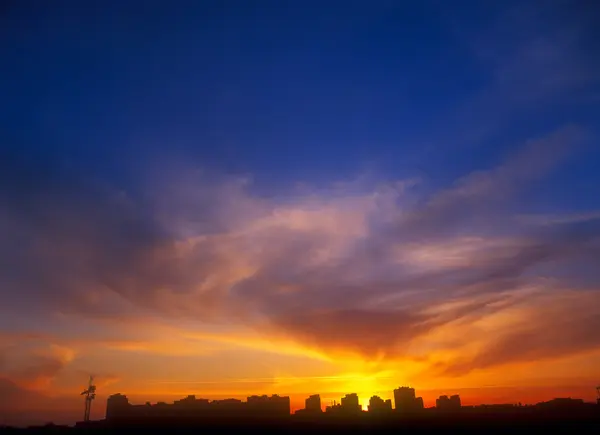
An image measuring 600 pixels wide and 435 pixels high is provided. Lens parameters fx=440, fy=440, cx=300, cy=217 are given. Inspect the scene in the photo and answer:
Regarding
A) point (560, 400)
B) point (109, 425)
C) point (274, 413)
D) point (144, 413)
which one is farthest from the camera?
point (144, 413)

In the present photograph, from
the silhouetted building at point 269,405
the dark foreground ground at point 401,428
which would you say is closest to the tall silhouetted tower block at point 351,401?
the silhouetted building at point 269,405

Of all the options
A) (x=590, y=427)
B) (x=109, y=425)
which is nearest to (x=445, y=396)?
(x=590, y=427)

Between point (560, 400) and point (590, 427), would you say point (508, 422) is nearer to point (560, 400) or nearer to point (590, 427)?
point (590, 427)

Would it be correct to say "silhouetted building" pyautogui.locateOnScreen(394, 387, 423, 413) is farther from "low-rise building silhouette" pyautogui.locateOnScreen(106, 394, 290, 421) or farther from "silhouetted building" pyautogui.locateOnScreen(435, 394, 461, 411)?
"low-rise building silhouette" pyautogui.locateOnScreen(106, 394, 290, 421)

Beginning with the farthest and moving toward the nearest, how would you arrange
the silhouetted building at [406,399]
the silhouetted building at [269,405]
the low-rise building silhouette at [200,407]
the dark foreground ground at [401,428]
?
the silhouetted building at [406,399]
the low-rise building silhouette at [200,407]
the silhouetted building at [269,405]
the dark foreground ground at [401,428]

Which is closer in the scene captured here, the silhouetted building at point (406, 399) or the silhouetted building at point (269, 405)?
the silhouetted building at point (269, 405)

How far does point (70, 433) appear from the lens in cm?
4991

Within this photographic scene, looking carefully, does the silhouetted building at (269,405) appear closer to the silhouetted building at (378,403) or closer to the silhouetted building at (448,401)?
the silhouetted building at (378,403)

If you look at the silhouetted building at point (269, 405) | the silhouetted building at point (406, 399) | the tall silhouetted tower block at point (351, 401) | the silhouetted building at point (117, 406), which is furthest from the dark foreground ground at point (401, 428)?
the tall silhouetted tower block at point (351, 401)

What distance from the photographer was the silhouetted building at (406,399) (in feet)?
353

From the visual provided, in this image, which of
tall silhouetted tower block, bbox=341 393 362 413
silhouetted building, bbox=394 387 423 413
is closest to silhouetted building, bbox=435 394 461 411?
silhouetted building, bbox=394 387 423 413

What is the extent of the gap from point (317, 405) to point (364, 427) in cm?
8002

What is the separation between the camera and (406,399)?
11194cm

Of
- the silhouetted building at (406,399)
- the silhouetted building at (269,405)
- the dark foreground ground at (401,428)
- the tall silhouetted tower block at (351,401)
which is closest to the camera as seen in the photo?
the dark foreground ground at (401,428)
